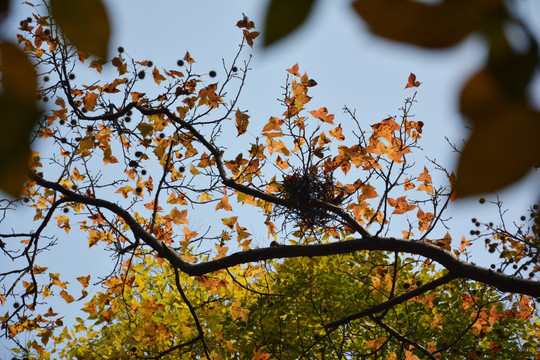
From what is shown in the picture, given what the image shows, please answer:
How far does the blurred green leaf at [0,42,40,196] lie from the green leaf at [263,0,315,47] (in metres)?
0.18

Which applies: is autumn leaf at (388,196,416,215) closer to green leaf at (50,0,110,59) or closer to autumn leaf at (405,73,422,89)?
autumn leaf at (405,73,422,89)

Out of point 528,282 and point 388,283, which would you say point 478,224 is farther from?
point 528,282

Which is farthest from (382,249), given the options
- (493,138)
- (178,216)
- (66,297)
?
(66,297)

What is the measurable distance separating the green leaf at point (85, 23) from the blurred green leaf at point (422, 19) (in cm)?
20

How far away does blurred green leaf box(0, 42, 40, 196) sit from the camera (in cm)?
32

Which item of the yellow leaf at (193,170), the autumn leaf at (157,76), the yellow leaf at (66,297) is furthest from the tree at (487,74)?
the yellow leaf at (66,297)

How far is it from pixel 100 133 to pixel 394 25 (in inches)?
207

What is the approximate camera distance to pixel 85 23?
0.37 metres

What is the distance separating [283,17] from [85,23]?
159mm

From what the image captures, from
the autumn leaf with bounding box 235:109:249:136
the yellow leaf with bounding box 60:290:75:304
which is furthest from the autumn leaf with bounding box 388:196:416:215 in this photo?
the yellow leaf with bounding box 60:290:75:304

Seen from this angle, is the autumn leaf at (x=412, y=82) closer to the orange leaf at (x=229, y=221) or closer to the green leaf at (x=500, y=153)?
the orange leaf at (x=229, y=221)

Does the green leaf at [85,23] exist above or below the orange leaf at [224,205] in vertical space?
below

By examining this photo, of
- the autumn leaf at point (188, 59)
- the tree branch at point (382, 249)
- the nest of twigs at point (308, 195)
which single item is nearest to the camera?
the tree branch at point (382, 249)

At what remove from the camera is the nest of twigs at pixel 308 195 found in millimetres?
3951
